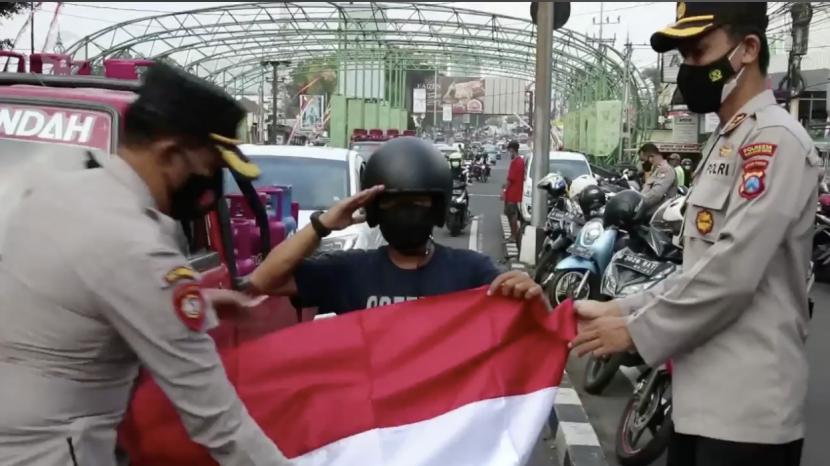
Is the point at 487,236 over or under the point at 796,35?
under

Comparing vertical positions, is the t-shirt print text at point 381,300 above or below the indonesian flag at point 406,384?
above

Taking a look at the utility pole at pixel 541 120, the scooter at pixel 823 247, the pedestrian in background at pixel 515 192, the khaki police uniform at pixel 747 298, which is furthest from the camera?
the pedestrian in background at pixel 515 192

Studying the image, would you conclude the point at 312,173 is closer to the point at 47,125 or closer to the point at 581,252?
the point at 581,252

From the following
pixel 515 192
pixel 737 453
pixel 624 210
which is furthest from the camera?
pixel 515 192

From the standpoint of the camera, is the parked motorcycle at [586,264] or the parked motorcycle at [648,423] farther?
the parked motorcycle at [586,264]

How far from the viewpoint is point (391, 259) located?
311 centimetres

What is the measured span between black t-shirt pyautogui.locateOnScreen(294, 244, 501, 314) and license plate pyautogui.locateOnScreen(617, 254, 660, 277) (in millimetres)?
3489

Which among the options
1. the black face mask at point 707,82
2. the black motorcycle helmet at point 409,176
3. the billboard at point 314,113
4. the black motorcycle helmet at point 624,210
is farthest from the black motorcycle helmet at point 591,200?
the billboard at point 314,113

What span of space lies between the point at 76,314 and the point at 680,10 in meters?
1.65

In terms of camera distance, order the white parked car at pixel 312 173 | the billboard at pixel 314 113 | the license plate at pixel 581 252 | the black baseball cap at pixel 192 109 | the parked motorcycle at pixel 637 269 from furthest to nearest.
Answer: the billboard at pixel 314 113
the license plate at pixel 581 252
the white parked car at pixel 312 173
the parked motorcycle at pixel 637 269
the black baseball cap at pixel 192 109

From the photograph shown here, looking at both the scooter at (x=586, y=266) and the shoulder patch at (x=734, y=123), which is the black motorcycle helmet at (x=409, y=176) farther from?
the scooter at (x=586, y=266)

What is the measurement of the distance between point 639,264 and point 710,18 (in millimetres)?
4166

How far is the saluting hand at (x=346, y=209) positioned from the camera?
113 inches

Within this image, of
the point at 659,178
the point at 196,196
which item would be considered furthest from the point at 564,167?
the point at 196,196
